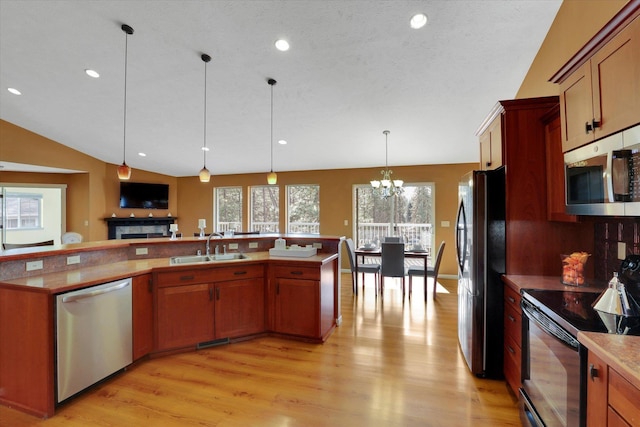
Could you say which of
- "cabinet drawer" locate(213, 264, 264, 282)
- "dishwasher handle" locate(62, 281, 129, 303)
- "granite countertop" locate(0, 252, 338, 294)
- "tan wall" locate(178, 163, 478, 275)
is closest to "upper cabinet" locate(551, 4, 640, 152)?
"granite countertop" locate(0, 252, 338, 294)

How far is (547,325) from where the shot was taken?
4.67 ft

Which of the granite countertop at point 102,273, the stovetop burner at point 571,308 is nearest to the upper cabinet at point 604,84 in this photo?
→ the stovetop burner at point 571,308

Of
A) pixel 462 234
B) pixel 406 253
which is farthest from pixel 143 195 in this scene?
pixel 462 234

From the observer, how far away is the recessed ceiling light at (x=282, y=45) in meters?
2.78

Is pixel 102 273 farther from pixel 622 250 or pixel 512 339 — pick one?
pixel 622 250

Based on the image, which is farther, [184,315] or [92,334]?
[184,315]

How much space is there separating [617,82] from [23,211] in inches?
405

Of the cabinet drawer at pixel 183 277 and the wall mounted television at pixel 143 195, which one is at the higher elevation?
the wall mounted television at pixel 143 195

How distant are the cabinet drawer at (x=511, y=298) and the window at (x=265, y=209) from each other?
18.4 ft

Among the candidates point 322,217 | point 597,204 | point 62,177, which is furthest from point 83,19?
point 62,177

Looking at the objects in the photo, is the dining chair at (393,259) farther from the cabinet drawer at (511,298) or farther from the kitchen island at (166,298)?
the cabinet drawer at (511,298)

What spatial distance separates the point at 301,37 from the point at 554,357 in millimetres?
3136

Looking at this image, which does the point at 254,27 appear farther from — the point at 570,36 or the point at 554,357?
the point at 554,357

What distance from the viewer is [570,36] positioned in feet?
7.85
